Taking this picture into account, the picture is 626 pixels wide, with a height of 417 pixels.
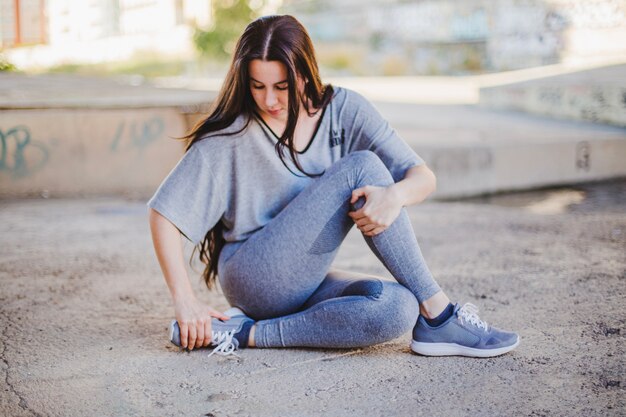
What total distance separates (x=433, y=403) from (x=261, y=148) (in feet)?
3.14

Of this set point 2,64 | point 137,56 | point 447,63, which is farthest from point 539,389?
point 137,56

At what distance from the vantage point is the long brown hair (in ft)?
6.98

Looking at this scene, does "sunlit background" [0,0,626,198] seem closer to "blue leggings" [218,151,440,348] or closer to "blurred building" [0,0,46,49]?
"blurred building" [0,0,46,49]

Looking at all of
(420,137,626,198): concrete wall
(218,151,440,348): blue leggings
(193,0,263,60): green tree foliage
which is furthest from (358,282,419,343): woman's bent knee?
(193,0,263,60): green tree foliage

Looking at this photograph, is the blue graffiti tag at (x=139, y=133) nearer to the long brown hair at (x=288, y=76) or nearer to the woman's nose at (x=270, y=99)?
the long brown hair at (x=288, y=76)

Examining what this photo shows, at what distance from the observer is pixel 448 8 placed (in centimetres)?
1791

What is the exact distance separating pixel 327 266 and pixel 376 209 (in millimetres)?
316

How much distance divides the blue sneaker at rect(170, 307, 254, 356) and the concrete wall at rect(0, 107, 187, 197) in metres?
3.12

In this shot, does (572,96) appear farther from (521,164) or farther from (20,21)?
(20,21)

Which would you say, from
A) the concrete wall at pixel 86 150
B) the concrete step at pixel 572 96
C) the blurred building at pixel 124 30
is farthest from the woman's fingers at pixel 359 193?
the blurred building at pixel 124 30

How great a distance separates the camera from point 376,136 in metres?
2.37

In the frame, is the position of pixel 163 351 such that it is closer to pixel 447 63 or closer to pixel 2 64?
pixel 2 64

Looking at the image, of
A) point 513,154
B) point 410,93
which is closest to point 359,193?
point 513,154

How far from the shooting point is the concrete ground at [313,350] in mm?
1901
